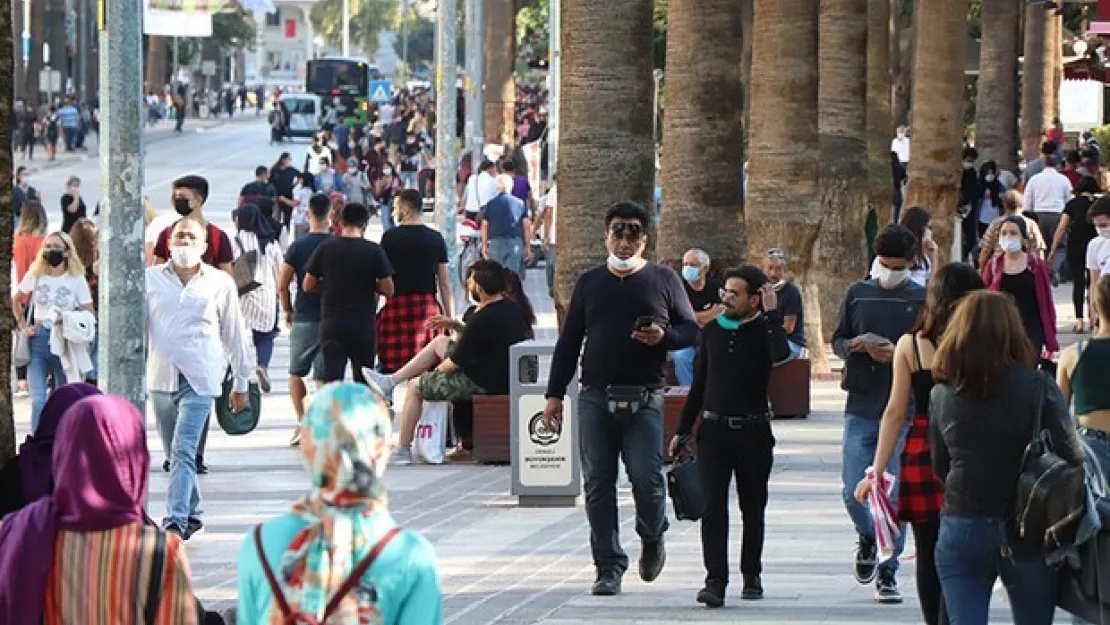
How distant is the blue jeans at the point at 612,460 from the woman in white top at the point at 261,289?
6394mm

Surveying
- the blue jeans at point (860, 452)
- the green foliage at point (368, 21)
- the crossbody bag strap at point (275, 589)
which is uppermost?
the green foliage at point (368, 21)

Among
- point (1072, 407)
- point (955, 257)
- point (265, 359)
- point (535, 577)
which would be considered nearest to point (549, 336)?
point (955, 257)

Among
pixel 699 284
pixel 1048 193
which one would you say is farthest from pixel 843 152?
pixel 699 284

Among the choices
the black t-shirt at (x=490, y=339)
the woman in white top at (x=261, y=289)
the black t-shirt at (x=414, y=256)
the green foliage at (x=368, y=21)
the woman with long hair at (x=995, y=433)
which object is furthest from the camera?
the green foliage at (x=368, y=21)

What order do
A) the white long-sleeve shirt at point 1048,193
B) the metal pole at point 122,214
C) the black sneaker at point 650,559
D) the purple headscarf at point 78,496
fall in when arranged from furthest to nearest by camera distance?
the white long-sleeve shirt at point 1048,193 → the black sneaker at point 650,559 → the metal pole at point 122,214 → the purple headscarf at point 78,496

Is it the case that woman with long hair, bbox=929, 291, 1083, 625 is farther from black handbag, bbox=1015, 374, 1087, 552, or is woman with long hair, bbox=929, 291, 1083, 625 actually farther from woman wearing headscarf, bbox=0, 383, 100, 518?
woman wearing headscarf, bbox=0, 383, 100, 518

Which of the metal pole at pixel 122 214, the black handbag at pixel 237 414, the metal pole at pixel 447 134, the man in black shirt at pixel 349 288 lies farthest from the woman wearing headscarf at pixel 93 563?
the metal pole at pixel 447 134

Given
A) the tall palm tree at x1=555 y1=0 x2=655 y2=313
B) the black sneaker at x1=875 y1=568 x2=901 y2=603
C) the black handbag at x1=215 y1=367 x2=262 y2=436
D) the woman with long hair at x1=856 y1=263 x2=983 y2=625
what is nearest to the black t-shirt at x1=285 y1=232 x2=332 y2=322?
the tall palm tree at x1=555 y1=0 x2=655 y2=313

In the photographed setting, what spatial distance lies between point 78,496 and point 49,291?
12.0 meters

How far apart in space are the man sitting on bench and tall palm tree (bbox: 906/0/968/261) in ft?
41.6

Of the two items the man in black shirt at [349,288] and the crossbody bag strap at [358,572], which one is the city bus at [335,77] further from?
the crossbody bag strap at [358,572]

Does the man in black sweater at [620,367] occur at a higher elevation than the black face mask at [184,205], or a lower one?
lower

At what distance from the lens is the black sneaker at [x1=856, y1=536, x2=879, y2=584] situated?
1188 centimetres

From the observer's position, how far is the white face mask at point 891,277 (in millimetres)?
11406
